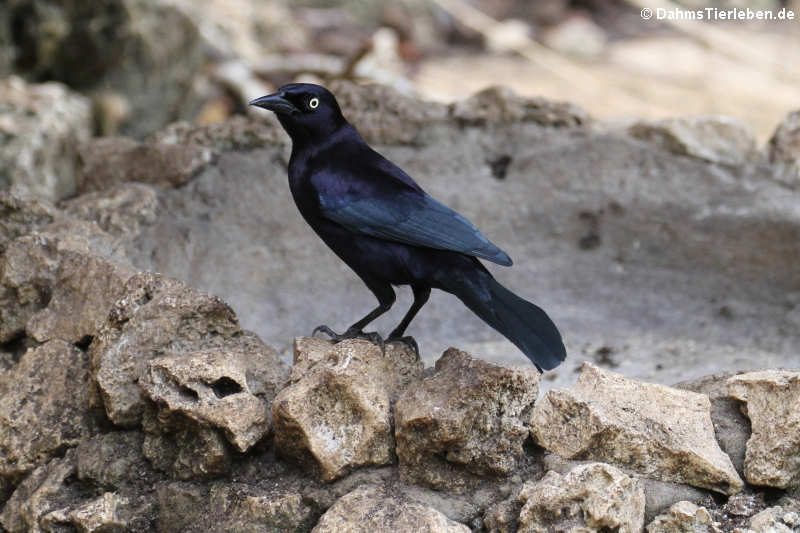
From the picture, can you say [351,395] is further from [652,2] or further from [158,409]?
[652,2]

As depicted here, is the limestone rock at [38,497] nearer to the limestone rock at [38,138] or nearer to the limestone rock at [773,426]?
the limestone rock at [773,426]

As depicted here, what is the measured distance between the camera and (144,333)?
10.6ft

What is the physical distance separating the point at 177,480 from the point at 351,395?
1.93ft

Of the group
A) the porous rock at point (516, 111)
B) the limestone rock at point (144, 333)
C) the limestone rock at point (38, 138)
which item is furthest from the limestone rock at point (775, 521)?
the limestone rock at point (38, 138)

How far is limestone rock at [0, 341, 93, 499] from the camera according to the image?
3.31 m

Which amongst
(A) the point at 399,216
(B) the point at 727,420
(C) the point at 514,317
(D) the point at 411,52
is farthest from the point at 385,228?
(D) the point at 411,52

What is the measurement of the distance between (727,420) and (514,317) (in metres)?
0.68

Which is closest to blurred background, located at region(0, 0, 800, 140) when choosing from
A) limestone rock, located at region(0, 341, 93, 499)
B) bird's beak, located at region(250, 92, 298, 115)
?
bird's beak, located at region(250, 92, 298, 115)

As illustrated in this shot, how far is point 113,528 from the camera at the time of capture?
119 inches

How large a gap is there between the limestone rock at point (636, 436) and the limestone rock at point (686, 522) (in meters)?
0.15

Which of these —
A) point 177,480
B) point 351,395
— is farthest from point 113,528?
point 351,395

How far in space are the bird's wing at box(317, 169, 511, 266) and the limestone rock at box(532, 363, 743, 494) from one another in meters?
0.58

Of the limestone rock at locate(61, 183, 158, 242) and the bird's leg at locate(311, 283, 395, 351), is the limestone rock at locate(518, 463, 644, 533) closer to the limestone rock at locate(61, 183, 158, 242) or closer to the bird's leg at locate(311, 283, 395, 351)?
the bird's leg at locate(311, 283, 395, 351)

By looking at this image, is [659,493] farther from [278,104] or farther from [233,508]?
[278,104]
